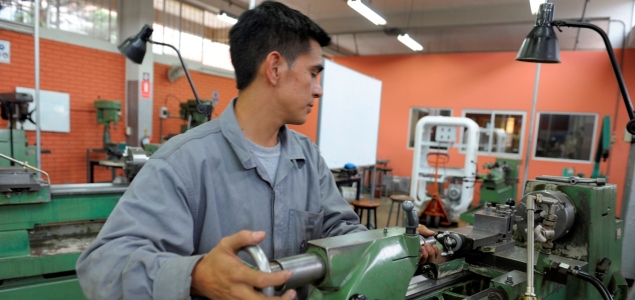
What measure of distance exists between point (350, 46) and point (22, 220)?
842cm

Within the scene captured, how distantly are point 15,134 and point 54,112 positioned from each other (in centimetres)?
225

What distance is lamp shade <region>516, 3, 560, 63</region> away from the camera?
1702mm

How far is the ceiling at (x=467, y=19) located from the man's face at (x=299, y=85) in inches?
196

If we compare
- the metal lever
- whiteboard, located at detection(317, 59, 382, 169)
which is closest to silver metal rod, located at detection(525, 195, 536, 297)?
the metal lever

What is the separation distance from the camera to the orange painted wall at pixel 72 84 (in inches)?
184

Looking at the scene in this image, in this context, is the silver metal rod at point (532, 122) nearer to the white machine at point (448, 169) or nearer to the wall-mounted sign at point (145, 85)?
the white machine at point (448, 169)

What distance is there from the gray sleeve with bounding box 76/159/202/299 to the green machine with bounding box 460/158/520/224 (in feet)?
13.5

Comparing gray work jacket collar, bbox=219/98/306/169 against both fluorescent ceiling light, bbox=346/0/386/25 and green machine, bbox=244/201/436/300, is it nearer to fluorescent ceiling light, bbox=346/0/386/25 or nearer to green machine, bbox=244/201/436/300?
green machine, bbox=244/201/436/300

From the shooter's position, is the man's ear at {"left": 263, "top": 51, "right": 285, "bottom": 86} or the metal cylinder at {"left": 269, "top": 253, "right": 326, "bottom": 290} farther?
the man's ear at {"left": 263, "top": 51, "right": 285, "bottom": 86}

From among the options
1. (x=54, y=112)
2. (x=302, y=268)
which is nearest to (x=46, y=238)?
(x=302, y=268)

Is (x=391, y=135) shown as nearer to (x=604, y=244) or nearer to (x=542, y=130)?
(x=542, y=130)

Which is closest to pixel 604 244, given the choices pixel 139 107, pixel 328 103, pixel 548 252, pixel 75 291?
pixel 548 252

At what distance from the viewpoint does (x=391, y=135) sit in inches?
306

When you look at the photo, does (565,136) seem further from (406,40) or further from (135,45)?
(135,45)
